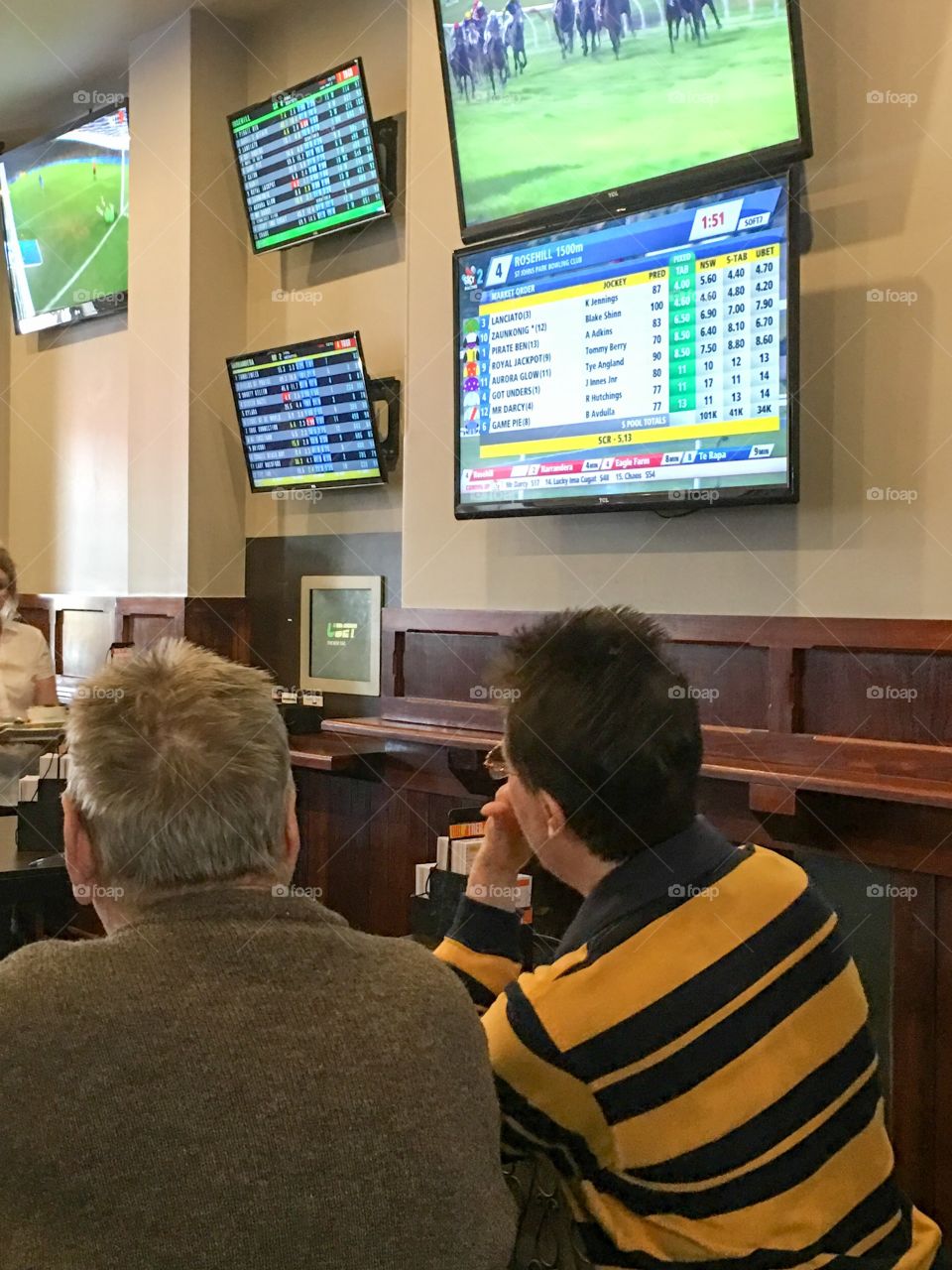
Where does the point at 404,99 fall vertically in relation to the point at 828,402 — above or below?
above

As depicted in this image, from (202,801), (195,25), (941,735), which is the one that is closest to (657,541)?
(941,735)

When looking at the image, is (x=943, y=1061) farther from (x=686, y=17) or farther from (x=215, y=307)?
(x=215, y=307)

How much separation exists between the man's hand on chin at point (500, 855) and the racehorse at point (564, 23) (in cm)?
196

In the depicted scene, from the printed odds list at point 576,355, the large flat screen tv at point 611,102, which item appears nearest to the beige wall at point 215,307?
the large flat screen tv at point 611,102

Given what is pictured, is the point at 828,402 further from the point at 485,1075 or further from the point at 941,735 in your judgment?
the point at 485,1075

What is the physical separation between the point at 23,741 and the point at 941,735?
8.25 feet

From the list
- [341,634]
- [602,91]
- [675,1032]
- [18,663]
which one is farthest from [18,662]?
[675,1032]

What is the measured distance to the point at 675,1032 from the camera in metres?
1.11

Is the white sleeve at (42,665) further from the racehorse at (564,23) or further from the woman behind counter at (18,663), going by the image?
the racehorse at (564,23)

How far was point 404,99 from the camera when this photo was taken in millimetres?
3699

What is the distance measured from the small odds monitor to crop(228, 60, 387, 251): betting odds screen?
1154mm

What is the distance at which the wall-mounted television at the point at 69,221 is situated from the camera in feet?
15.1

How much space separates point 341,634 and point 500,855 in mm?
2488

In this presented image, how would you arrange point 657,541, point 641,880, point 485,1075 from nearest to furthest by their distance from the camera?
1. point 485,1075
2. point 641,880
3. point 657,541
